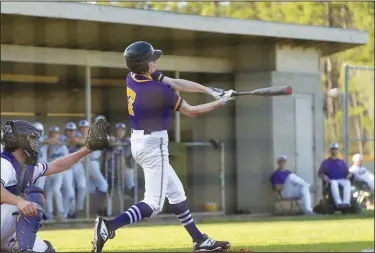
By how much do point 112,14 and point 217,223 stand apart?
3563 millimetres

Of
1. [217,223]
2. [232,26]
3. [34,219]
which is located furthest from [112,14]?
[34,219]

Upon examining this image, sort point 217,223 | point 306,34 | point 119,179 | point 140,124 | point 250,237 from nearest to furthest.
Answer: point 140,124
point 250,237
point 217,223
point 119,179
point 306,34

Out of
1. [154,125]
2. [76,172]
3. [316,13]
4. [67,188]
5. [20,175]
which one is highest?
[316,13]

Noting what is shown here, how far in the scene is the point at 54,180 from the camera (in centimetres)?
1346

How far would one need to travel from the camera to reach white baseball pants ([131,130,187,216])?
23.8ft

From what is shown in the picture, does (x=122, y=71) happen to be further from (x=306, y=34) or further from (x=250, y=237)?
(x=250, y=237)

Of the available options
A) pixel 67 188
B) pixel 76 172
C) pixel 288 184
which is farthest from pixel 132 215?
pixel 288 184

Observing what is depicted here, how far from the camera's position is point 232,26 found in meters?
15.3

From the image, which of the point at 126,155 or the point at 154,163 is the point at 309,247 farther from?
the point at 126,155

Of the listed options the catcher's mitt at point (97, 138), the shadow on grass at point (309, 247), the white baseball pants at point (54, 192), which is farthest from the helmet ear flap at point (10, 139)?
the white baseball pants at point (54, 192)

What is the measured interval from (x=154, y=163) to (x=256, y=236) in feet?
10.8

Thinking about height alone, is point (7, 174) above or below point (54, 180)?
above

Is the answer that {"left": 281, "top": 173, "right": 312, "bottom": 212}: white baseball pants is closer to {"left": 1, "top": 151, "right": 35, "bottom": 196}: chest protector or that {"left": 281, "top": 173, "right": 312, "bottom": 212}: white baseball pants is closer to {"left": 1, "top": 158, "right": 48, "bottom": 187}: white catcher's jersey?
{"left": 1, "top": 151, "right": 35, "bottom": 196}: chest protector

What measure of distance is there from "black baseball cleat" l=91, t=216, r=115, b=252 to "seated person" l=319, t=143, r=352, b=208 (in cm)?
962
